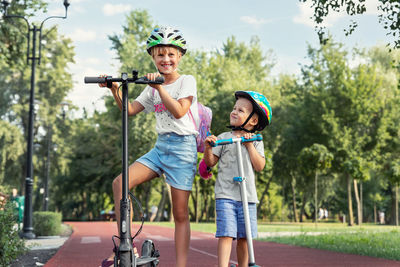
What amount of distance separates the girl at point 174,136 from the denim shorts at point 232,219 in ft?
1.00

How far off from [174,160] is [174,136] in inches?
8.0

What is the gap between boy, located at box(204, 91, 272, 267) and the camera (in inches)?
170

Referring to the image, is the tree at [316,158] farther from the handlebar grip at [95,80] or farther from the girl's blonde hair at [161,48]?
the handlebar grip at [95,80]

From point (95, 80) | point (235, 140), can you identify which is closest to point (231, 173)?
point (235, 140)

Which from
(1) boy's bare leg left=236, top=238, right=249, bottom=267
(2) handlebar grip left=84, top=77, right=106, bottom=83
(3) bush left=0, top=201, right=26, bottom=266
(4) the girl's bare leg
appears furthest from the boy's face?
(3) bush left=0, top=201, right=26, bottom=266

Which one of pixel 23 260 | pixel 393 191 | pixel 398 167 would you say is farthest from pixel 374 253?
pixel 393 191

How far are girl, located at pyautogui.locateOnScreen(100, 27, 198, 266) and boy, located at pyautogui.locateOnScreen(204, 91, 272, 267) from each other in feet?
0.71

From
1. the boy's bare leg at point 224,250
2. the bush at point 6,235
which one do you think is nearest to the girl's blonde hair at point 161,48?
the boy's bare leg at point 224,250

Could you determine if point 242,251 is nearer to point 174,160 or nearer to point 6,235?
point 174,160

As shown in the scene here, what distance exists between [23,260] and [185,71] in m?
26.4

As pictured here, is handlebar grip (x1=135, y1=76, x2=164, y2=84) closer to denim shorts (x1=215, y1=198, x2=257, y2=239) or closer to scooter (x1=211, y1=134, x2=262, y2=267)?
scooter (x1=211, y1=134, x2=262, y2=267)

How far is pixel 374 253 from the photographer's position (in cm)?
933

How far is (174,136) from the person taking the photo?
448 centimetres

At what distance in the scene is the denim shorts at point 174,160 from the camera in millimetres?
4410
